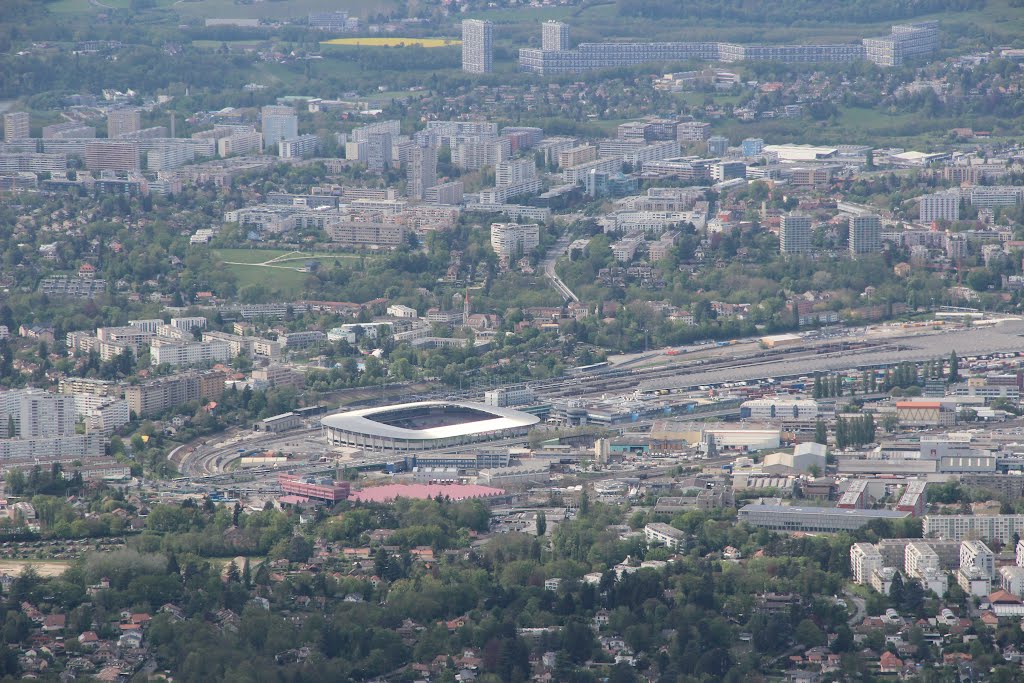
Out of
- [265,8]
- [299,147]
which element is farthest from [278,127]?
[265,8]

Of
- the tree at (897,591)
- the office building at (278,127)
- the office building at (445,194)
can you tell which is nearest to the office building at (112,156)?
the office building at (278,127)

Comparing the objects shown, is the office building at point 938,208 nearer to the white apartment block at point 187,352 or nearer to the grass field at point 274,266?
the grass field at point 274,266

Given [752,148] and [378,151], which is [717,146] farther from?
[378,151]

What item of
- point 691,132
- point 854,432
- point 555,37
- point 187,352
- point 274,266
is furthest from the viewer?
point 555,37

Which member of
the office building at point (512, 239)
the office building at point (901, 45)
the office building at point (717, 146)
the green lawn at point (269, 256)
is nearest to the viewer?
the green lawn at point (269, 256)

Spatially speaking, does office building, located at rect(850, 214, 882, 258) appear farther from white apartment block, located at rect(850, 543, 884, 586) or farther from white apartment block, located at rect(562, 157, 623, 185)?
white apartment block, located at rect(850, 543, 884, 586)
